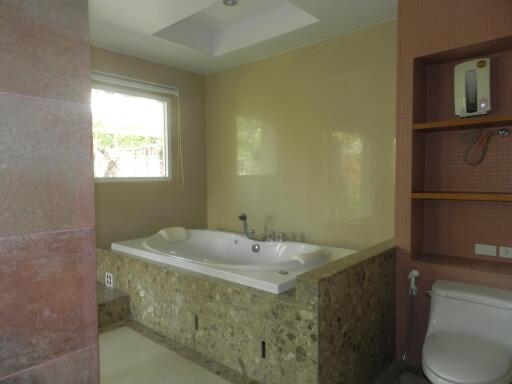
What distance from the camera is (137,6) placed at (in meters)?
2.47

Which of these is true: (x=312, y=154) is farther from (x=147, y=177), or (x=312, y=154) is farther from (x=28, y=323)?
(x=28, y=323)

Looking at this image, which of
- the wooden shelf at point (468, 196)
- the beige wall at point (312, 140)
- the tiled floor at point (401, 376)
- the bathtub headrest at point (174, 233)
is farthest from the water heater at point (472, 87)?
the bathtub headrest at point (174, 233)

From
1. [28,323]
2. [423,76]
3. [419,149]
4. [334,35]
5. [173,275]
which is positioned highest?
[334,35]

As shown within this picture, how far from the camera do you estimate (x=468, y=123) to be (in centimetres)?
204

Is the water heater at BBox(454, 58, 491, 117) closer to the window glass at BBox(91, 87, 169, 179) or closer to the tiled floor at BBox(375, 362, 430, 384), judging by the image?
the tiled floor at BBox(375, 362, 430, 384)

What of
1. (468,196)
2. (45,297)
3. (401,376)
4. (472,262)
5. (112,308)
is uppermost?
(468,196)

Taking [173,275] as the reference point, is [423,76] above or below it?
above

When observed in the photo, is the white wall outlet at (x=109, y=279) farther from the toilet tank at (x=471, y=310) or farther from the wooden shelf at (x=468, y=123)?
the wooden shelf at (x=468, y=123)

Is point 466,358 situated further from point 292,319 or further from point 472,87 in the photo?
point 472,87

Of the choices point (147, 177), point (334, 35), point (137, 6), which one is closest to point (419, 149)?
point (334, 35)

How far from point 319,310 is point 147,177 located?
2.58 metres

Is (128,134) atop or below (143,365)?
atop

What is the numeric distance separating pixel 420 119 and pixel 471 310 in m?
1.22

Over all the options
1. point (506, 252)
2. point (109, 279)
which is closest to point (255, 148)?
point (109, 279)
